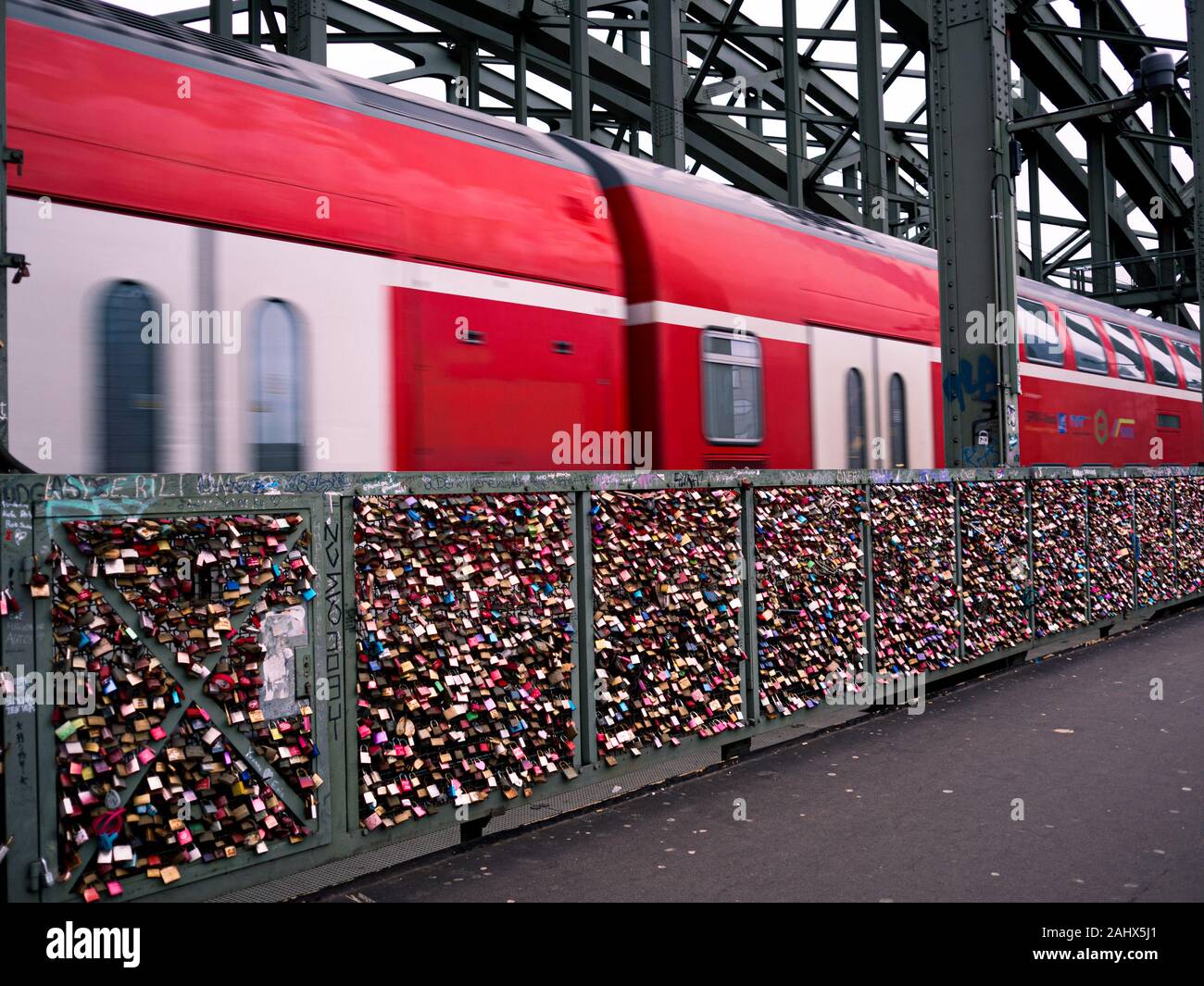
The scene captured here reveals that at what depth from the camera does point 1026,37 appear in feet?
95.3

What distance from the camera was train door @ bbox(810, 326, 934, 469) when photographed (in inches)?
419

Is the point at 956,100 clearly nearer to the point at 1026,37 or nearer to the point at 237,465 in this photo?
the point at 237,465

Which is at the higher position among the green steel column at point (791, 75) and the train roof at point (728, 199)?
the green steel column at point (791, 75)

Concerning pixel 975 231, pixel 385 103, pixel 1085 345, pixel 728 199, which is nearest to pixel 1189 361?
pixel 1085 345

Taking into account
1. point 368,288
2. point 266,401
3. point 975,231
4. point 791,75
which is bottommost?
point 266,401

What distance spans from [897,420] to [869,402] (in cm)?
67

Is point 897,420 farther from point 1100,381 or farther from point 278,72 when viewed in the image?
point 278,72

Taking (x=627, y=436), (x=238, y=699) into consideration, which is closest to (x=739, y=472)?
(x=627, y=436)

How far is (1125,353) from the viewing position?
17.4 m

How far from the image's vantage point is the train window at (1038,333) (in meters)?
14.4

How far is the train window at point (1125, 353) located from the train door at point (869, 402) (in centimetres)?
637

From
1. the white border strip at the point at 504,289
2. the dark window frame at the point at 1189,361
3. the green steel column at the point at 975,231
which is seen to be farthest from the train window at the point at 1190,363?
the white border strip at the point at 504,289

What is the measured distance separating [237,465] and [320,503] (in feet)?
6.36

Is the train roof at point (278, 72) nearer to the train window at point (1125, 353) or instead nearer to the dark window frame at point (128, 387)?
the dark window frame at point (128, 387)
